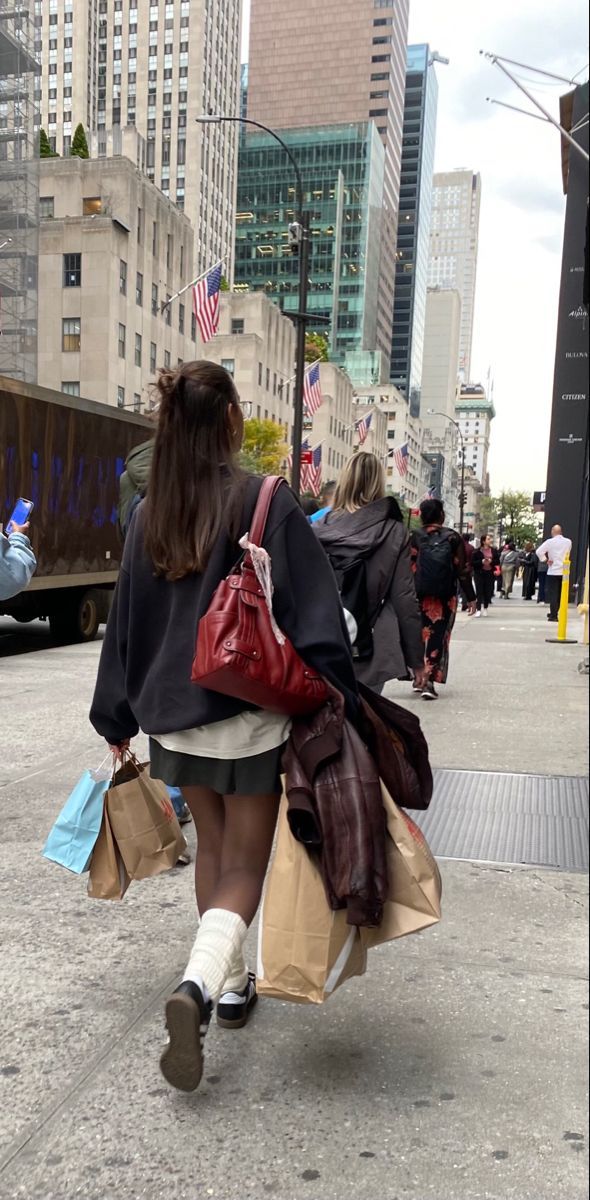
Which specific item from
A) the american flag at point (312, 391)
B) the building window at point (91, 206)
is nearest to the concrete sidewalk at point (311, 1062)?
the american flag at point (312, 391)

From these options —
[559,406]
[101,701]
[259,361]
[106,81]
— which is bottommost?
[101,701]

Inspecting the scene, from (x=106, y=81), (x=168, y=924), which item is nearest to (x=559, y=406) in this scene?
(x=168, y=924)

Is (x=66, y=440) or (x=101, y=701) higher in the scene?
(x=66, y=440)

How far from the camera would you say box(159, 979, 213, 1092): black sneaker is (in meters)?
2.32

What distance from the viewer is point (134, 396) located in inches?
2466

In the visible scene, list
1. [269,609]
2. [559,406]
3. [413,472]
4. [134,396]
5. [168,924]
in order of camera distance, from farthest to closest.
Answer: [413,472]
[134,396]
[559,406]
[168,924]
[269,609]

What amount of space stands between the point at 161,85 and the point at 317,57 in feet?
129

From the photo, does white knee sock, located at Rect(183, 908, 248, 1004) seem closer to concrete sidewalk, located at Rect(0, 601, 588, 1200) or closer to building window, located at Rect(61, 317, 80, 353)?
concrete sidewalk, located at Rect(0, 601, 588, 1200)

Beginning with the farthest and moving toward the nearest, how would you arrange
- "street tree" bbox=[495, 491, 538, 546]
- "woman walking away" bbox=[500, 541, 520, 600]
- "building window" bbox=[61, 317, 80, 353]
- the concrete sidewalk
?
1. "street tree" bbox=[495, 491, 538, 546]
2. "building window" bbox=[61, 317, 80, 353]
3. "woman walking away" bbox=[500, 541, 520, 600]
4. the concrete sidewalk

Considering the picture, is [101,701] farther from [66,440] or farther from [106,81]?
[106,81]

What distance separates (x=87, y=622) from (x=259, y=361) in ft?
239

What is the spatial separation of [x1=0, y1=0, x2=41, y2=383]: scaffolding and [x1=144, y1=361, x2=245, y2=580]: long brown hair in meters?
49.4

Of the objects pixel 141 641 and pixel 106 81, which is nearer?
pixel 141 641

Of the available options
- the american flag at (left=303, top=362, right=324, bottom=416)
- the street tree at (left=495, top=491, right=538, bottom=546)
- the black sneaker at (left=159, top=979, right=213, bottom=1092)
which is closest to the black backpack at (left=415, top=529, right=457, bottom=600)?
the black sneaker at (left=159, top=979, right=213, bottom=1092)
